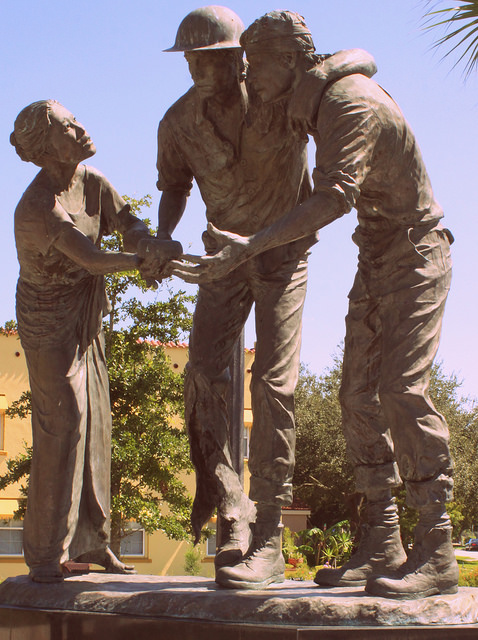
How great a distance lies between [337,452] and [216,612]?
2682 centimetres

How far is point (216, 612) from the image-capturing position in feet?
15.3

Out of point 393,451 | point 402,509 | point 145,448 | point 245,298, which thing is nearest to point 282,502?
point 393,451

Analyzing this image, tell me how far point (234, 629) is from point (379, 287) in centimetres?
184

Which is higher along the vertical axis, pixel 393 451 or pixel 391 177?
pixel 391 177

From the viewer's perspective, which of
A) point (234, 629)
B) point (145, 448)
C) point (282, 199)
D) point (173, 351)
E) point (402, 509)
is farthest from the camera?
point (402, 509)

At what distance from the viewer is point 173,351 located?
23.7m

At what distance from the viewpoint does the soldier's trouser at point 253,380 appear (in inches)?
210

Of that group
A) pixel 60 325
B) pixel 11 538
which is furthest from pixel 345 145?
pixel 11 538

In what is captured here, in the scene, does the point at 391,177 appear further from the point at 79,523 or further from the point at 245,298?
the point at 79,523

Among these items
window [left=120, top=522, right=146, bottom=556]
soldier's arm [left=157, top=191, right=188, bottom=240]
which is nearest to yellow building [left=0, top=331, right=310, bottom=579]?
window [left=120, top=522, right=146, bottom=556]

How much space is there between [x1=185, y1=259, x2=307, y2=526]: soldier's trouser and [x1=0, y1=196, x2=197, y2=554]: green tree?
38.6 ft

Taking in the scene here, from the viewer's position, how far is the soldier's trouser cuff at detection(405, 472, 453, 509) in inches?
189

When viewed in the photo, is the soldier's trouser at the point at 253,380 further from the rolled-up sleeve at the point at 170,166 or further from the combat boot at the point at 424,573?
the combat boot at the point at 424,573

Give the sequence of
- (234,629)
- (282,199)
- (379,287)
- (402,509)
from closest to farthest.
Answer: (234,629) < (379,287) < (282,199) < (402,509)
